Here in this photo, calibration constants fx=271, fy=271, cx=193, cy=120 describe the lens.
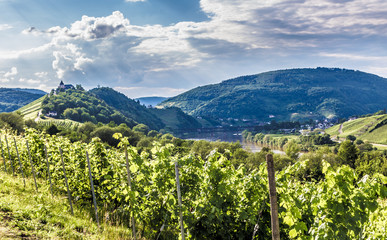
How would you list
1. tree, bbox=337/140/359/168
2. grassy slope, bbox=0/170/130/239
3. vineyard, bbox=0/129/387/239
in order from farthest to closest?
1. tree, bbox=337/140/359/168
2. grassy slope, bbox=0/170/130/239
3. vineyard, bbox=0/129/387/239

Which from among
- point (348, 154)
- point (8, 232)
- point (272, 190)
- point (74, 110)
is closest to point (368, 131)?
point (348, 154)

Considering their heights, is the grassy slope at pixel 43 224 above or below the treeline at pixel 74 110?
below

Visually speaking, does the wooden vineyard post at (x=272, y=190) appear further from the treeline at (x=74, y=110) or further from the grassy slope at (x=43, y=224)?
the treeline at (x=74, y=110)

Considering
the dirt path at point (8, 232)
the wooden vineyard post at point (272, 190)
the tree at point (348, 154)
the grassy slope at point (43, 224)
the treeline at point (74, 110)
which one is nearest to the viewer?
the wooden vineyard post at point (272, 190)

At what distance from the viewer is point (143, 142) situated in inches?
3713

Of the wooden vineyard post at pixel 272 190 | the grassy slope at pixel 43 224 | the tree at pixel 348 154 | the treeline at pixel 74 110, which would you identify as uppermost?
the treeline at pixel 74 110

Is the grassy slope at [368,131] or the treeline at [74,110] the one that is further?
the treeline at [74,110]

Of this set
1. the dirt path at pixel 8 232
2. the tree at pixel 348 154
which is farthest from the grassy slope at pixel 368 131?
the dirt path at pixel 8 232

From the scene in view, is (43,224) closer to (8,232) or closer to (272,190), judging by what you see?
(8,232)

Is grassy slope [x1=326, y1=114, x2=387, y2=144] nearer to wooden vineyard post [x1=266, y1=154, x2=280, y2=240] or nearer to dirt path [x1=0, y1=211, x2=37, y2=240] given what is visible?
wooden vineyard post [x1=266, y1=154, x2=280, y2=240]

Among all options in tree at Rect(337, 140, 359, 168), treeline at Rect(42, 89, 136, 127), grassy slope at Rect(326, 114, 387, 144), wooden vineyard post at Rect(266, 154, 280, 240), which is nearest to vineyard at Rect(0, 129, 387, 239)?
wooden vineyard post at Rect(266, 154, 280, 240)

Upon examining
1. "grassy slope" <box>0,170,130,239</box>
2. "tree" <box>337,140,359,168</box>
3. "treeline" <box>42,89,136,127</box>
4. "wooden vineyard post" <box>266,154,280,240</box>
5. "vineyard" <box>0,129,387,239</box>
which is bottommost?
"tree" <box>337,140,359,168</box>

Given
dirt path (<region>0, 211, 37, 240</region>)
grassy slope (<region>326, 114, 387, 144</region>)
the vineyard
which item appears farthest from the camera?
grassy slope (<region>326, 114, 387, 144</region>)

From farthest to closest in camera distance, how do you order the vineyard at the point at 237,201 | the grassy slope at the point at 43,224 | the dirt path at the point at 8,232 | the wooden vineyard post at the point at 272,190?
the grassy slope at the point at 43,224
the dirt path at the point at 8,232
the vineyard at the point at 237,201
the wooden vineyard post at the point at 272,190
